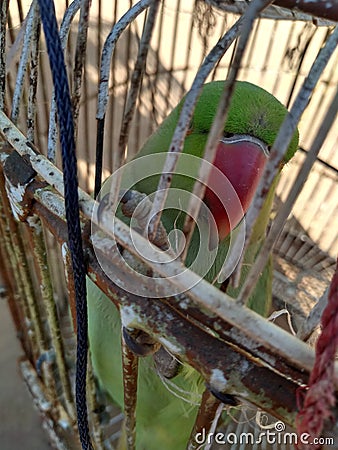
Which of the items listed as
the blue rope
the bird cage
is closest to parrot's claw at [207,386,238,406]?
the bird cage

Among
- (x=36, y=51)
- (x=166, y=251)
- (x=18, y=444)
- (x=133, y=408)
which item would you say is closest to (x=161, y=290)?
(x=166, y=251)

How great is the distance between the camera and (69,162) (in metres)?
0.30

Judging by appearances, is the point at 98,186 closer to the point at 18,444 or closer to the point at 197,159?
the point at 197,159

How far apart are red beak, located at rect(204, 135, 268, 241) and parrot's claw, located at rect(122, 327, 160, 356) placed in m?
0.17

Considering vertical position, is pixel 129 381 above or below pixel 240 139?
below

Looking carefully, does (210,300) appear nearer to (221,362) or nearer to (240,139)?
(221,362)

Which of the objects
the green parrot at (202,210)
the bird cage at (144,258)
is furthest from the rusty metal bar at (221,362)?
the green parrot at (202,210)

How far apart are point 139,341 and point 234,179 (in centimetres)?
24

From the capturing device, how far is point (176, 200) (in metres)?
0.53

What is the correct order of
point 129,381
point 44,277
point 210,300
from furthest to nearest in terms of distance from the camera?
point 44,277
point 129,381
point 210,300

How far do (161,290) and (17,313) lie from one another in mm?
602

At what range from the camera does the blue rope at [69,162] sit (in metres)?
0.28

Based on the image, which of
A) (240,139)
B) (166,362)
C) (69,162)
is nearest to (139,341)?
(166,362)

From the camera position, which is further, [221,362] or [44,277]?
[44,277]
